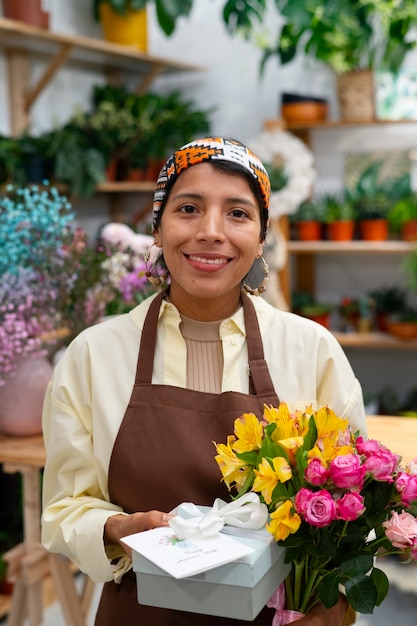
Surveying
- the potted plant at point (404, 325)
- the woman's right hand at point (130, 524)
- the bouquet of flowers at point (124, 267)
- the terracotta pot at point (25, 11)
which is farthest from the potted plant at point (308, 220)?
the woman's right hand at point (130, 524)

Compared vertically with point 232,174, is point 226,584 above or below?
below

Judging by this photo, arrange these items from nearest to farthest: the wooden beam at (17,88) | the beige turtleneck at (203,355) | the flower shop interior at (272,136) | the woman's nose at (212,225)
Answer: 1. the woman's nose at (212,225)
2. the beige turtleneck at (203,355)
3. the flower shop interior at (272,136)
4. the wooden beam at (17,88)

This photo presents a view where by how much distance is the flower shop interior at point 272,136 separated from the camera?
143 inches

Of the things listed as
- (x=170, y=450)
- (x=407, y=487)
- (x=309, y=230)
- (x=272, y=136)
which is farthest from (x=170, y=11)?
(x=407, y=487)

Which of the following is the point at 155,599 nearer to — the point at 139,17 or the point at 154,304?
the point at 154,304

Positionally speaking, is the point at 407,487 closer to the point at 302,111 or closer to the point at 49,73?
the point at 49,73

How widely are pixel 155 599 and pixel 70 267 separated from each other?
1.17 metres

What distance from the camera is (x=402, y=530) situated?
1106 mm

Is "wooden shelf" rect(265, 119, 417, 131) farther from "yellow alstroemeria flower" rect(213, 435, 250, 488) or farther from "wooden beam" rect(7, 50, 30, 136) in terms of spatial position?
"yellow alstroemeria flower" rect(213, 435, 250, 488)

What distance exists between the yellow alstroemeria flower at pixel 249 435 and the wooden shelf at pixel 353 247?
2.99 meters

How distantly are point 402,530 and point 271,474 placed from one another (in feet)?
0.66

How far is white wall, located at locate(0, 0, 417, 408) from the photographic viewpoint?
14.3 ft

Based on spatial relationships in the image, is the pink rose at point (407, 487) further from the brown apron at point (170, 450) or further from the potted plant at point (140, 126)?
the potted plant at point (140, 126)

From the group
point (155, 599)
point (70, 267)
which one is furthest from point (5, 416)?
point (155, 599)
